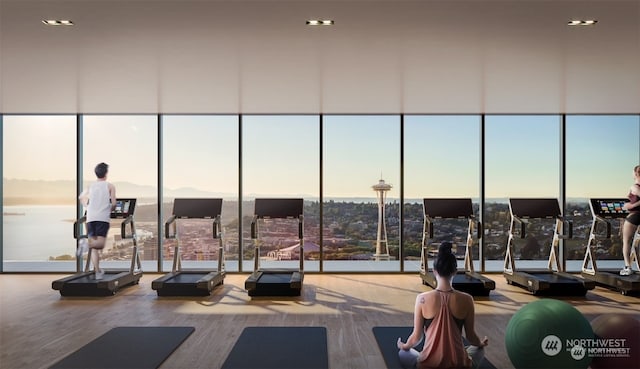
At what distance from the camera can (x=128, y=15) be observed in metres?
3.80

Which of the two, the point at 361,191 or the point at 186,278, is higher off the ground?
the point at 361,191

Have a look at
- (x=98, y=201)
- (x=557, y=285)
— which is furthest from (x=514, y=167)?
(x=98, y=201)

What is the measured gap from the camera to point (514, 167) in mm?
8242

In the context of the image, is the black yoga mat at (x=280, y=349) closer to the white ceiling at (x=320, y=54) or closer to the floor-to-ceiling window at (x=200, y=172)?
the white ceiling at (x=320, y=54)

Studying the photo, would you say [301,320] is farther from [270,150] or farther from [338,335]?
[270,150]

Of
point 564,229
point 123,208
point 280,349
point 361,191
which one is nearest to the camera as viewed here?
point 280,349

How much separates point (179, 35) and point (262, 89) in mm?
2066

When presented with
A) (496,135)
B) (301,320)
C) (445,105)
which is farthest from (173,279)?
(496,135)

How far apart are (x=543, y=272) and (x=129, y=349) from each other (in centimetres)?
565

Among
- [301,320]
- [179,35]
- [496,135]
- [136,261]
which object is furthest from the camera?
[496,135]

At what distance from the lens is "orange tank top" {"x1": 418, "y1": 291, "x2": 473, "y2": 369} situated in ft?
9.75

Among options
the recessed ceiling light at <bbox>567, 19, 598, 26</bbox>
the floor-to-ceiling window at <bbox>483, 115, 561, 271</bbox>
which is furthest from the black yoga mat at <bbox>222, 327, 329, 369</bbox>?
the floor-to-ceiling window at <bbox>483, 115, 561, 271</bbox>

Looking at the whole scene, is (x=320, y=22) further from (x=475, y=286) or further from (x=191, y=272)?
(x=191, y=272)

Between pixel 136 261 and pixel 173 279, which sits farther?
pixel 136 261
